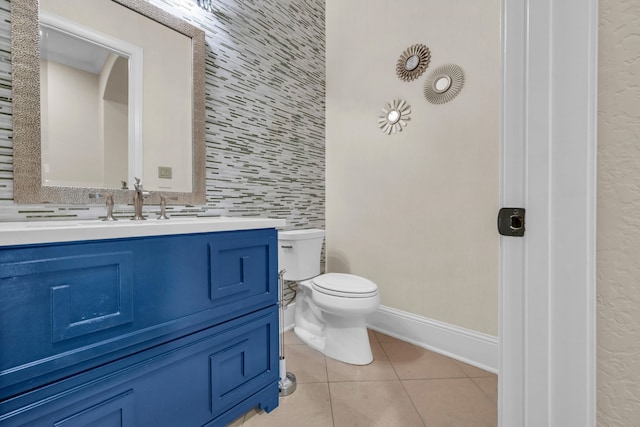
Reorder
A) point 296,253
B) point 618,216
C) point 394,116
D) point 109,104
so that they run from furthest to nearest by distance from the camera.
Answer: point 394,116, point 296,253, point 109,104, point 618,216

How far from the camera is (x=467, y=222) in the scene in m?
1.71

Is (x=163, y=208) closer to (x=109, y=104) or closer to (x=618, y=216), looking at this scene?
(x=109, y=104)

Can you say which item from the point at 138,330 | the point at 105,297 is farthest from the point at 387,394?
the point at 105,297

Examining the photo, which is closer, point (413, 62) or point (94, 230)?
point (94, 230)

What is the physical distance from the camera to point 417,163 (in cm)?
192

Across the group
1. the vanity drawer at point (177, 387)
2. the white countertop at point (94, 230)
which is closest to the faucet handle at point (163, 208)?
the white countertop at point (94, 230)

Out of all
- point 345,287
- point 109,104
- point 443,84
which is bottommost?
point 345,287

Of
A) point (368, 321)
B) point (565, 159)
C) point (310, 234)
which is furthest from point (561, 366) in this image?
point (368, 321)

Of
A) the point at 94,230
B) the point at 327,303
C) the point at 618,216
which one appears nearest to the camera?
the point at 618,216

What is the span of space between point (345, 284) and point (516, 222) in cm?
136

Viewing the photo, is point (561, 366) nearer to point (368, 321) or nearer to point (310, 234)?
point (310, 234)

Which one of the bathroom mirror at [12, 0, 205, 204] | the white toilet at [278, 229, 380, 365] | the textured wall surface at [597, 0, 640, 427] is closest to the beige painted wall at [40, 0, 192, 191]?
the bathroom mirror at [12, 0, 205, 204]

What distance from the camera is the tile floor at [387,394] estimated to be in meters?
1.25

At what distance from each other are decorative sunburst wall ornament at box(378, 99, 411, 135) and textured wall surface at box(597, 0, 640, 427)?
1.66 metres
